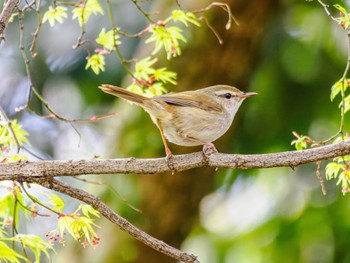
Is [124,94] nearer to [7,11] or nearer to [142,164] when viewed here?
[142,164]

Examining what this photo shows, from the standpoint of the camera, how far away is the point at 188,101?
4.09m

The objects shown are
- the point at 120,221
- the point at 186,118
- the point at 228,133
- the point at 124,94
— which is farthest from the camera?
→ the point at 228,133

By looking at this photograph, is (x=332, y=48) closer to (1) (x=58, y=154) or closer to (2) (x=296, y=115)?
(2) (x=296, y=115)

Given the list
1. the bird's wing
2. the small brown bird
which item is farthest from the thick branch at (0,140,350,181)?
the bird's wing

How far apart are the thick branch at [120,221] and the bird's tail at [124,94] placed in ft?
1.98

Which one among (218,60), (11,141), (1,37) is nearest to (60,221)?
(11,141)

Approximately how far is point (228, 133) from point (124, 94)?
8.51ft

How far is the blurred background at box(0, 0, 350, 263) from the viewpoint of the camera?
18.9ft

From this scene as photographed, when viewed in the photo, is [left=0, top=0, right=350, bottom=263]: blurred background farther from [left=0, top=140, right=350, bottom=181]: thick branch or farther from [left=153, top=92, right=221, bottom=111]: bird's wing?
[left=0, top=140, right=350, bottom=181]: thick branch

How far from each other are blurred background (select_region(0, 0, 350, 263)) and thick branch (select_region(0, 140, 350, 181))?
7.24 ft

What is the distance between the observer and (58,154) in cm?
702

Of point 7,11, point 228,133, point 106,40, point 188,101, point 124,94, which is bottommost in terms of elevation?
point 228,133

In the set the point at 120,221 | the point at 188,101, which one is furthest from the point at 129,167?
the point at 188,101

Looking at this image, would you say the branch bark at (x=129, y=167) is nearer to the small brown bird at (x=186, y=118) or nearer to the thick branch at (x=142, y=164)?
the thick branch at (x=142, y=164)
